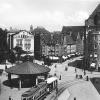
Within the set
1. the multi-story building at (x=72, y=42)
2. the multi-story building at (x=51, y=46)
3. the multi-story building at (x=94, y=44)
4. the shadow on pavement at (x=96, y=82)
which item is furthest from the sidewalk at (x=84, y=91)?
the multi-story building at (x=72, y=42)

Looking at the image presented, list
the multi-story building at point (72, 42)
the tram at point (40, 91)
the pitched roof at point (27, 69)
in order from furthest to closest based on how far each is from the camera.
→ the multi-story building at point (72, 42) → the pitched roof at point (27, 69) → the tram at point (40, 91)

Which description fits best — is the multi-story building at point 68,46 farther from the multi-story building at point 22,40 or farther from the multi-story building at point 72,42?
the multi-story building at point 22,40

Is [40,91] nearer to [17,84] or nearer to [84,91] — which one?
[84,91]

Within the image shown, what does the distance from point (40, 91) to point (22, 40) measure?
227 ft

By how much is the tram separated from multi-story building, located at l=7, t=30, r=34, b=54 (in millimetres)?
61488

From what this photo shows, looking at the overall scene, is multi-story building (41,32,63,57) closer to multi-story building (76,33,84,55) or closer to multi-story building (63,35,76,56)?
multi-story building (63,35,76,56)

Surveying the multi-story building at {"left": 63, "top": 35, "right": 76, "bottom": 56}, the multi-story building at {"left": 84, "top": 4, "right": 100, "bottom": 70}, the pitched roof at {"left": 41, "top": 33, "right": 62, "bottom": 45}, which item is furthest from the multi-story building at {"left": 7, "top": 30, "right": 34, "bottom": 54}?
the multi-story building at {"left": 84, "top": 4, "right": 100, "bottom": 70}

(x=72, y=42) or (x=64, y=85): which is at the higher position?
(x=72, y=42)

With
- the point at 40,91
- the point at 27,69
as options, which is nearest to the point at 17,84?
the point at 27,69

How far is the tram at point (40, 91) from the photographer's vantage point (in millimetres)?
37022

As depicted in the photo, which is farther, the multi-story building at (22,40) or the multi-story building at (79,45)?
the multi-story building at (79,45)

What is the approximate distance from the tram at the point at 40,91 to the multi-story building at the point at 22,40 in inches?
2421

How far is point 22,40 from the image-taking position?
108500 mm

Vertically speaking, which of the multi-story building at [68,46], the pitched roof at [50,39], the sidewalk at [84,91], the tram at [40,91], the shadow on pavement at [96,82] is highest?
the pitched roof at [50,39]
